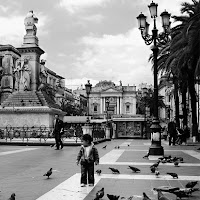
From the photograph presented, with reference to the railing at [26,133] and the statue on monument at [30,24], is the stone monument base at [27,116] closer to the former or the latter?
the railing at [26,133]

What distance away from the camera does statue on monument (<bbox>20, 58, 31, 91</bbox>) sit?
27.4 meters

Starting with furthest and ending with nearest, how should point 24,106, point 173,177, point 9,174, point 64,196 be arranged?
point 24,106 → point 9,174 → point 173,177 → point 64,196

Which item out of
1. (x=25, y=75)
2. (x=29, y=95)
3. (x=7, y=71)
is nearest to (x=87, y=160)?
(x=29, y=95)

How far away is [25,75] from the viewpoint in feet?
90.1

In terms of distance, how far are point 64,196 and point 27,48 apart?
22590mm

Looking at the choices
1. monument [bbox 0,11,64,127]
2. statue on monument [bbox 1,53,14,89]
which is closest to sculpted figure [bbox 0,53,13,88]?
statue on monument [bbox 1,53,14,89]

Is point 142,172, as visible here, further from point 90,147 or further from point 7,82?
point 7,82

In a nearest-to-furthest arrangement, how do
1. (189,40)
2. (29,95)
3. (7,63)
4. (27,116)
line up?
(189,40) < (27,116) < (29,95) < (7,63)

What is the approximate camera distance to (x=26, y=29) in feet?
Answer: 92.6

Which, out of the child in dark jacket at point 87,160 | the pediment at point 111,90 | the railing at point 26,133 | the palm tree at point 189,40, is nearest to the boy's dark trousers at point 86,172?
the child in dark jacket at point 87,160

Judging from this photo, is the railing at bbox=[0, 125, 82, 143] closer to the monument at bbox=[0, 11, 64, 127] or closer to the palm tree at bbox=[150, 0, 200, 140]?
the monument at bbox=[0, 11, 64, 127]

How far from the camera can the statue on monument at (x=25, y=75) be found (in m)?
27.4

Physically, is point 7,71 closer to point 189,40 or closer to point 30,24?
point 30,24

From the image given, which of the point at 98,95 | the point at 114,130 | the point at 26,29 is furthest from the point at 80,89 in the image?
the point at 26,29
